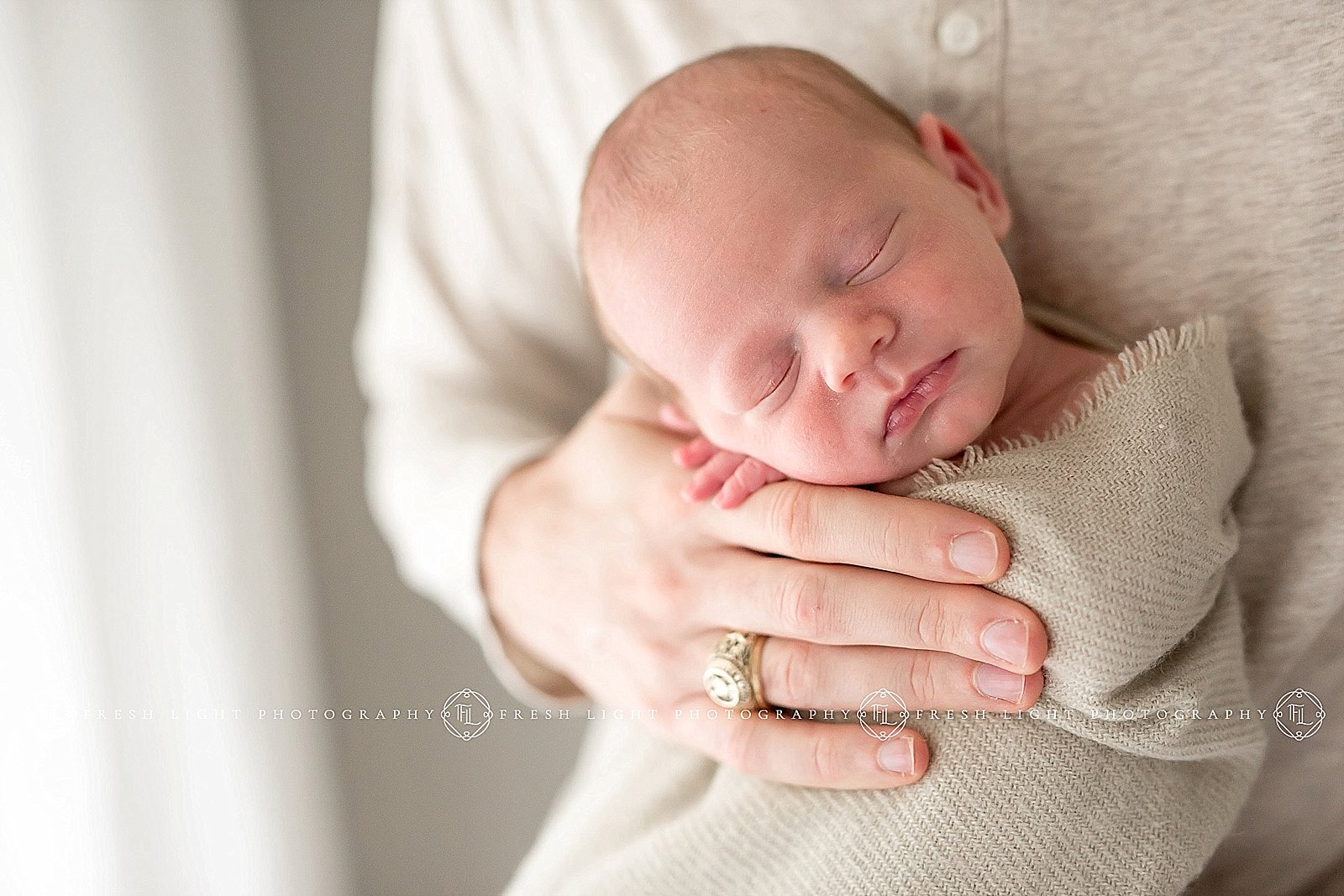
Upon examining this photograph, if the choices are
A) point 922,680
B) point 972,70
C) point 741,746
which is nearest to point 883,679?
Result: point 922,680

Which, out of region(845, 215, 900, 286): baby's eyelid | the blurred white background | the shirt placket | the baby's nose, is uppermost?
the shirt placket

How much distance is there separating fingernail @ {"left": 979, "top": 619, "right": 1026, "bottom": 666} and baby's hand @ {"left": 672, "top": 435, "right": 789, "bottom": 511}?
220mm

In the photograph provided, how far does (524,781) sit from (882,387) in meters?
1.39

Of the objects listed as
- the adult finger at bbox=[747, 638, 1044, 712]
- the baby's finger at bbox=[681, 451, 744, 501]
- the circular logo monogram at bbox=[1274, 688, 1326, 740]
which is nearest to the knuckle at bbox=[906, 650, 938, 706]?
the adult finger at bbox=[747, 638, 1044, 712]

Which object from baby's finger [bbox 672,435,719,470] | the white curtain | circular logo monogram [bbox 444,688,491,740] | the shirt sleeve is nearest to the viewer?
baby's finger [bbox 672,435,719,470]

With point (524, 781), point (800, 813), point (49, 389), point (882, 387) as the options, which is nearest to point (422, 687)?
point (524, 781)

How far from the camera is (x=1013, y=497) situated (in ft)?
2.36

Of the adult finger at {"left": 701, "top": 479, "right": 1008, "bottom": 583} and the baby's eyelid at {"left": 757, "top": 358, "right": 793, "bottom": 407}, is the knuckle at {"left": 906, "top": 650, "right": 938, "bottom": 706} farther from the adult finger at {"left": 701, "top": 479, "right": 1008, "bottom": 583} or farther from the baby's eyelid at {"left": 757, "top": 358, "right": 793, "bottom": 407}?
the baby's eyelid at {"left": 757, "top": 358, "right": 793, "bottom": 407}

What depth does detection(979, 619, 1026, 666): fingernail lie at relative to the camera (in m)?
0.70

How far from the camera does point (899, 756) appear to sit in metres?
0.76

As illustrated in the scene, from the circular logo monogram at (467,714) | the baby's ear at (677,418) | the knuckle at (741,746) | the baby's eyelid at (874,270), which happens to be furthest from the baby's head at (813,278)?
the circular logo monogram at (467,714)

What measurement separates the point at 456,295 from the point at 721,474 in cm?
53

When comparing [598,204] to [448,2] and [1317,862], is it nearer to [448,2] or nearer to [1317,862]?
[448,2]

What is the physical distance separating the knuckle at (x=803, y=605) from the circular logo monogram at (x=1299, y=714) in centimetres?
43
